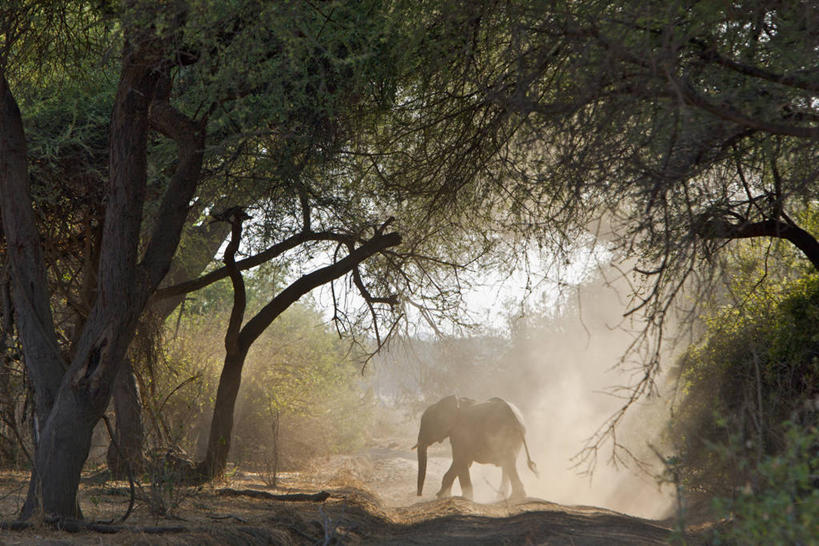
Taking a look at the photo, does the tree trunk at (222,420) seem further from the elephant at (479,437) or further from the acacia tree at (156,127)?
the elephant at (479,437)

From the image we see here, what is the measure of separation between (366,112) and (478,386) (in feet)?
163

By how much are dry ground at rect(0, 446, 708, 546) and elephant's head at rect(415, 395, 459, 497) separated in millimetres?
5382

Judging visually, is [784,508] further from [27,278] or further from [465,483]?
[465,483]

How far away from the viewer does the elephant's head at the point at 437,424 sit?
1911cm

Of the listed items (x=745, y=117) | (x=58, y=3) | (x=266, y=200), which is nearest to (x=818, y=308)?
(x=745, y=117)

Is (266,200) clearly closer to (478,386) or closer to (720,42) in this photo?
(720,42)

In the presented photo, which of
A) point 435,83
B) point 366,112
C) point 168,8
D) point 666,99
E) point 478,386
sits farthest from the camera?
point 478,386

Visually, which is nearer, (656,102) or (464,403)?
(656,102)

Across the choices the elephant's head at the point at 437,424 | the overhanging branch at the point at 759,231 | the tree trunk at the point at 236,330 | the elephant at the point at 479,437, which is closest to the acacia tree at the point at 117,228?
the overhanging branch at the point at 759,231

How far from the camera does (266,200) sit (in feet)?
41.0

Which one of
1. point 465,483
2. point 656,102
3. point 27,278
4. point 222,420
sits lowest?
point 465,483

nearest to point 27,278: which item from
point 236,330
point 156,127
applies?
point 156,127

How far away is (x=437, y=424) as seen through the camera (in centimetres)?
1933

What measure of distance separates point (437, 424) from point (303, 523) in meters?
10.7
